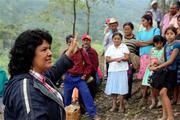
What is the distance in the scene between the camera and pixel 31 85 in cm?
218

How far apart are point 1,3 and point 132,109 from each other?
63.7 m

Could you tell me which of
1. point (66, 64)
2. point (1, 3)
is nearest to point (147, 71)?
point (66, 64)

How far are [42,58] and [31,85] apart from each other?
24 cm

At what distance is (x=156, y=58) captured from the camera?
6352 millimetres

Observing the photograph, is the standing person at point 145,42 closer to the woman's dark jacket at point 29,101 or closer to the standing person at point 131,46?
the standing person at point 131,46

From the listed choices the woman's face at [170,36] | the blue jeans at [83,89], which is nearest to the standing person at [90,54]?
the blue jeans at [83,89]

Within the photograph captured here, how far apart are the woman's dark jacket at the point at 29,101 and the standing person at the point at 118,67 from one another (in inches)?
183

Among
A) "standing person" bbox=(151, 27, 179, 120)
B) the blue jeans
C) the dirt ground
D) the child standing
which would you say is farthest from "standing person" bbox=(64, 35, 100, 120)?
"standing person" bbox=(151, 27, 179, 120)

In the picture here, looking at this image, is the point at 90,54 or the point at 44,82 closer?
the point at 44,82

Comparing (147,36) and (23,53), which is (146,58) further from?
(23,53)

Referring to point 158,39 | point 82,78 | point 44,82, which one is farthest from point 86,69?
point 44,82

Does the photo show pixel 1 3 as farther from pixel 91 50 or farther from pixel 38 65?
pixel 38 65

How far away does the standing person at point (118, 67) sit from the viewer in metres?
6.93

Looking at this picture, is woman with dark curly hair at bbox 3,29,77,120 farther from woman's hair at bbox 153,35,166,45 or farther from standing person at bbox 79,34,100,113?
standing person at bbox 79,34,100,113
